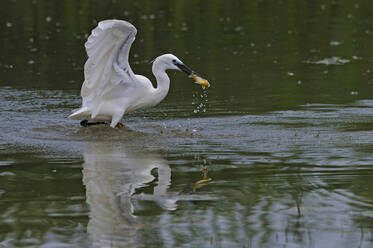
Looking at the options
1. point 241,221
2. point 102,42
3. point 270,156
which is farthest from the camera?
point 102,42

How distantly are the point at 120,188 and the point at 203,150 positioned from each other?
204cm

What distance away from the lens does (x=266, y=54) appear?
17.6m

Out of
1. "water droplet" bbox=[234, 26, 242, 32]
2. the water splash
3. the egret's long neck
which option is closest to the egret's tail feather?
the egret's long neck

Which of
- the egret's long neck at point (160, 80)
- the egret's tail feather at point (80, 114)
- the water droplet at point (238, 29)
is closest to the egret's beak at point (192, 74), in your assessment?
the egret's long neck at point (160, 80)

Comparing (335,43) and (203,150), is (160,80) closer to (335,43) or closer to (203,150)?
(203,150)

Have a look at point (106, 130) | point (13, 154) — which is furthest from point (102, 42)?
point (13, 154)

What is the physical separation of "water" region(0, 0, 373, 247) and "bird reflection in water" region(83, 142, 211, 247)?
2 centimetres

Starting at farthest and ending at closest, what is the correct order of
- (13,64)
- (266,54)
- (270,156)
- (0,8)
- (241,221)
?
(0,8)
(266,54)
(13,64)
(270,156)
(241,221)

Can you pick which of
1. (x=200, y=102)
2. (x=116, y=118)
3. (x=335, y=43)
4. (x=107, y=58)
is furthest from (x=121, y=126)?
(x=335, y=43)

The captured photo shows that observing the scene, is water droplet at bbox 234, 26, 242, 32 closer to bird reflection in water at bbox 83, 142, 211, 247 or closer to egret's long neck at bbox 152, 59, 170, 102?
egret's long neck at bbox 152, 59, 170, 102

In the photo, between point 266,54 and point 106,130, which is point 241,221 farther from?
point 266,54

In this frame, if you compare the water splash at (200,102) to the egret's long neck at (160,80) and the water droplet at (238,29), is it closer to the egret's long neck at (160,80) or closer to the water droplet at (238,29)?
the egret's long neck at (160,80)

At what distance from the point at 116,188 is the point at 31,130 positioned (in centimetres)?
362

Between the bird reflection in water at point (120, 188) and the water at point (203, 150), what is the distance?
2cm
